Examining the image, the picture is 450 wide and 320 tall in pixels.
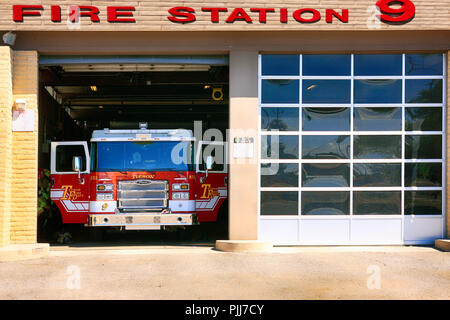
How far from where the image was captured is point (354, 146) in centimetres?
1112

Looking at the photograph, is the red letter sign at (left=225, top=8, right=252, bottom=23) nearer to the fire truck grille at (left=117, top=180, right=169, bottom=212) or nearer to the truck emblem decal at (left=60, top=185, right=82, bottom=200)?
the fire truck grille at (left=117, top=180, right=169, bottom=212)

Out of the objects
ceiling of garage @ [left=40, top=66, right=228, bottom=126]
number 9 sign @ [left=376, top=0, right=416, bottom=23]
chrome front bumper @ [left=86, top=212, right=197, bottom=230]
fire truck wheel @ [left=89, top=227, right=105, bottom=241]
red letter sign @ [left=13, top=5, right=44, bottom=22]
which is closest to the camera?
red letter sign @ [left=13, top=5, right=44, bottom=22]

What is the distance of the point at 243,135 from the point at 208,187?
1776 millimetres

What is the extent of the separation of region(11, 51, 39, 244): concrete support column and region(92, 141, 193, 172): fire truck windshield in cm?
155

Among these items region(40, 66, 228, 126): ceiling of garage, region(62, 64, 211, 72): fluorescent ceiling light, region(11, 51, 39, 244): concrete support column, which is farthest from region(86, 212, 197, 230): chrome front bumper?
region(40, 66, 228, 126): ceiling of garage

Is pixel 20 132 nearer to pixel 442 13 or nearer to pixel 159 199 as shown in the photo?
pixel 159 199

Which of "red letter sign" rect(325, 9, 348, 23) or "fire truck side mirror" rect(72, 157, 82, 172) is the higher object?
"red letter sign" rect(325, 9, 348, 23)

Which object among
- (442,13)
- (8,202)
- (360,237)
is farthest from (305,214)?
(8,202)

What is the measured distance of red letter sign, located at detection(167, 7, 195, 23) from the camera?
10.5 m

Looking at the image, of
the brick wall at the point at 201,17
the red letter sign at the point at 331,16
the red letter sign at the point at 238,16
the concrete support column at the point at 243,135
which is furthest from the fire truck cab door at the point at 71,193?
the red letter sign at the point at 331,16

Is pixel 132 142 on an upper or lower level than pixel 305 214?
upper

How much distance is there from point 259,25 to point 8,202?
20.8 feet

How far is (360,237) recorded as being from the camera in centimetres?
1105

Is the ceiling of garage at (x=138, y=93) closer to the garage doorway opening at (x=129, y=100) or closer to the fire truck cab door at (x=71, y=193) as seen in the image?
the garage doorway opening at (x=129, y=100)
